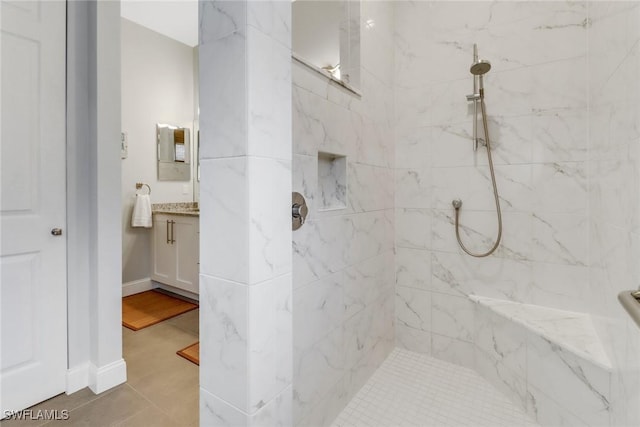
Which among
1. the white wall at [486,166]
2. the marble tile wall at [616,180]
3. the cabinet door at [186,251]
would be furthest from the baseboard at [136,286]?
the marble tile wall at [616,180]

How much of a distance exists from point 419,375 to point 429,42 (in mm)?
2114

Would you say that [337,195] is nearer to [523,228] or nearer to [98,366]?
[523,228]

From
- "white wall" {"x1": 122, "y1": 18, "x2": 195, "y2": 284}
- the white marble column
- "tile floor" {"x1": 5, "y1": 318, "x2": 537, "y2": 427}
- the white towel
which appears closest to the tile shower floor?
"tile floor" {"x1": 5, "y1": 318, "x2": 537, "y2": 427}

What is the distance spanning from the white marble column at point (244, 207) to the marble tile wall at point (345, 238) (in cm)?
41

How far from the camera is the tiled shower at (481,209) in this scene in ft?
4.42

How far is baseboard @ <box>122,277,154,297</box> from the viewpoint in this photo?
3.38 metres

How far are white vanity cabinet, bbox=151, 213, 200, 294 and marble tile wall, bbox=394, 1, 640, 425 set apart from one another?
1.89 metres

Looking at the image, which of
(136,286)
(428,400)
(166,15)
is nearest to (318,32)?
(166,15)

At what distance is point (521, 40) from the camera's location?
6.13ft

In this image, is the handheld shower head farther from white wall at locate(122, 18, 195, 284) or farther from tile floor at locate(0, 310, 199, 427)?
white wall at locate(122, 18, 195, 284)

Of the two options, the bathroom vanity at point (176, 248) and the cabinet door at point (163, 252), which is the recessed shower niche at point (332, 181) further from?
the cabinet door at point (163, 252)

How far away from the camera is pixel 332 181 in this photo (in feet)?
5.70

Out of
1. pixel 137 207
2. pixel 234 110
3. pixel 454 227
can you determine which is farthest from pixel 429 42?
pixel 137 207

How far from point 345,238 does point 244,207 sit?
93 centimetres
